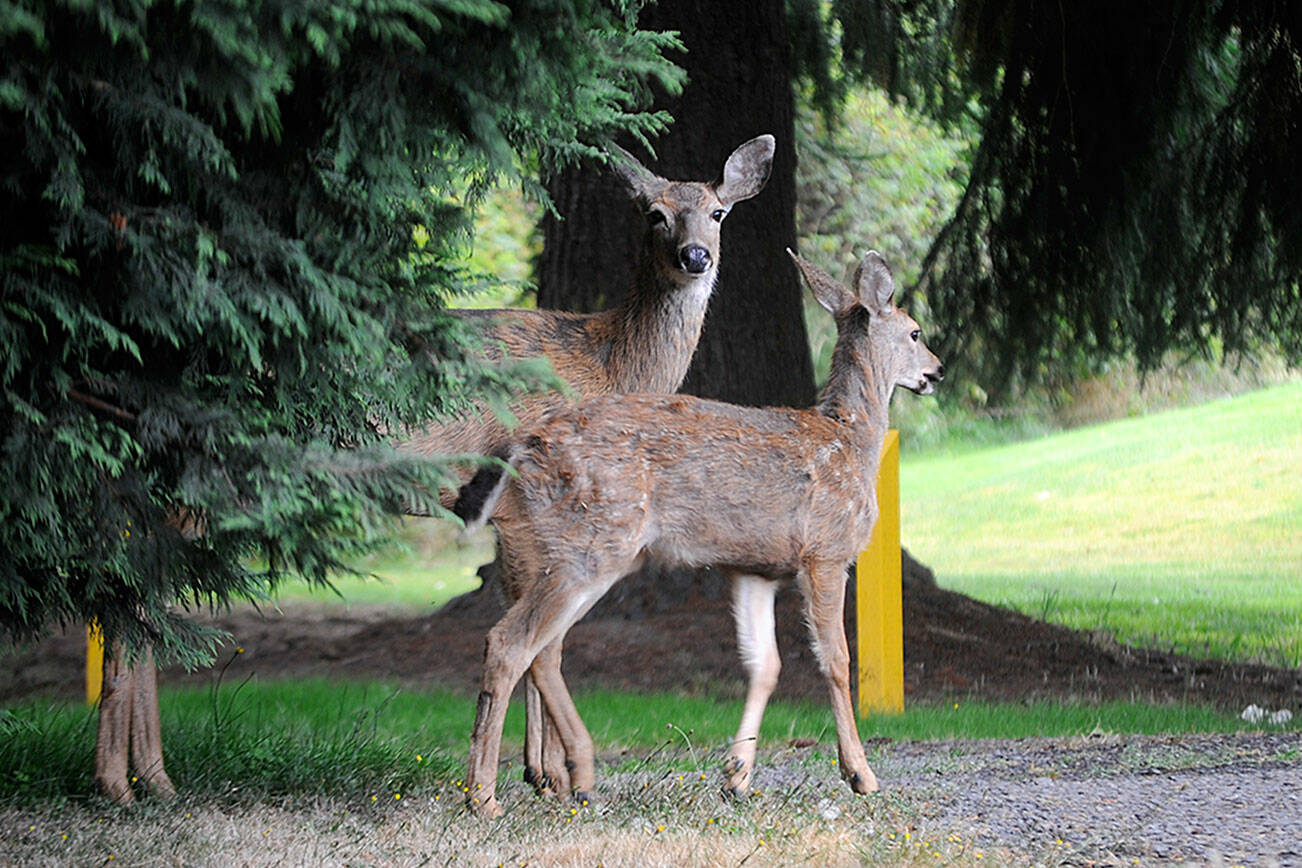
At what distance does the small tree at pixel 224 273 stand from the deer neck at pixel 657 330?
108 inches

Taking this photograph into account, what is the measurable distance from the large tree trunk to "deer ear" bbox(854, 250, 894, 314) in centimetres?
327

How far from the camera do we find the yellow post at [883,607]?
25.8 ft

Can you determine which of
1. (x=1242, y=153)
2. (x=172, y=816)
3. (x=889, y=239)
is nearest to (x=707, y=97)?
(x=1242, y=153)

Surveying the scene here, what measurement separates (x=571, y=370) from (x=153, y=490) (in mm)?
2971

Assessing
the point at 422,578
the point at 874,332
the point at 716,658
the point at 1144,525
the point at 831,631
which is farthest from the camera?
the point at 1144,525

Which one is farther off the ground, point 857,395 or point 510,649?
point 857,395

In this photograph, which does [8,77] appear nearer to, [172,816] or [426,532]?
[172,816]

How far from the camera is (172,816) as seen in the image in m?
5.08

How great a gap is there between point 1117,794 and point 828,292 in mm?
2403

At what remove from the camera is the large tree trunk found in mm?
10016

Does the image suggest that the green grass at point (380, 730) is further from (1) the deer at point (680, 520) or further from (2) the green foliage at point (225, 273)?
(2) the green foliage at point (225, 273)

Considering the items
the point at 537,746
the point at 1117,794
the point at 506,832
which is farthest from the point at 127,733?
the point at 1117,794

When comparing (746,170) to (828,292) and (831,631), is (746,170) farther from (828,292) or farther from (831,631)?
(831,631)

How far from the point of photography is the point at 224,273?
3.63 metres
